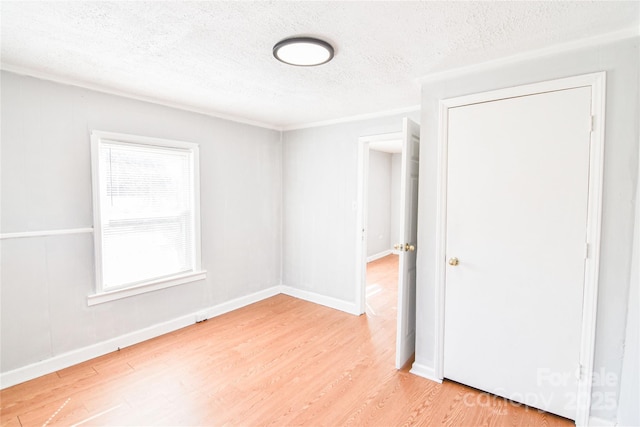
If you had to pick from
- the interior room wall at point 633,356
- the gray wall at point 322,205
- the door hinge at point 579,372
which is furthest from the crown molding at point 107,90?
the door hinge at point 579,372

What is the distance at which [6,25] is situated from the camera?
1717mm

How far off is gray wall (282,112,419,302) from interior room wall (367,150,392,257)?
2837mm

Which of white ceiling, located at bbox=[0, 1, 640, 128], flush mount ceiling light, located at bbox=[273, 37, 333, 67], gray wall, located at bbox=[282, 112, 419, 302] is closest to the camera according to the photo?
white ceiling, located at bbox=[0, 1, 640, 128]

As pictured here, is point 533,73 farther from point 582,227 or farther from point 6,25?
point 6,25

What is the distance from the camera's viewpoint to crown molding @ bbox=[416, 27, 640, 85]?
1.75m

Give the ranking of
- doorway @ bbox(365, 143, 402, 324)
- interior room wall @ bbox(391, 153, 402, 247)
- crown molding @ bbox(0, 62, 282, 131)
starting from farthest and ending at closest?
interior room wall @ bbox(391, 153, 402, 247)
doorway @ bbox(365, 143, 402, 324)
crown molding @ bbox(0, 62, 282, 131)

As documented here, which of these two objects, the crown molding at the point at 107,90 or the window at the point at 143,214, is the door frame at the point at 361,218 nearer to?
the crown molding at the point at 107,90

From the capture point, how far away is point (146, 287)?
120 inches

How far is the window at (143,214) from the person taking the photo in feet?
9.07

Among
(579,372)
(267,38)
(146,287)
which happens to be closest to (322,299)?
(146,287)

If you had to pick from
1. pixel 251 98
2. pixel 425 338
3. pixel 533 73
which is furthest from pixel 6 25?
pixel 425 338

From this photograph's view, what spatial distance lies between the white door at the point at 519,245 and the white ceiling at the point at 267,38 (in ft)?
1.43

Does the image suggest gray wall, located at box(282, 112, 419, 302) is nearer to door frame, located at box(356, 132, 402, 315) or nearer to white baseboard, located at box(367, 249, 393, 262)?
door frame, located at box(356, 132, 402, 315)

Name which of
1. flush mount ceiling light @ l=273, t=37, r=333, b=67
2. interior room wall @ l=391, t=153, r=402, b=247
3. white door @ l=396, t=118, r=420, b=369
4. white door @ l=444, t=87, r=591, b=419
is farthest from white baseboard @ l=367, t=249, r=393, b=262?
flush mount ceiling light @ l=273, t=37, r=333, b=67
